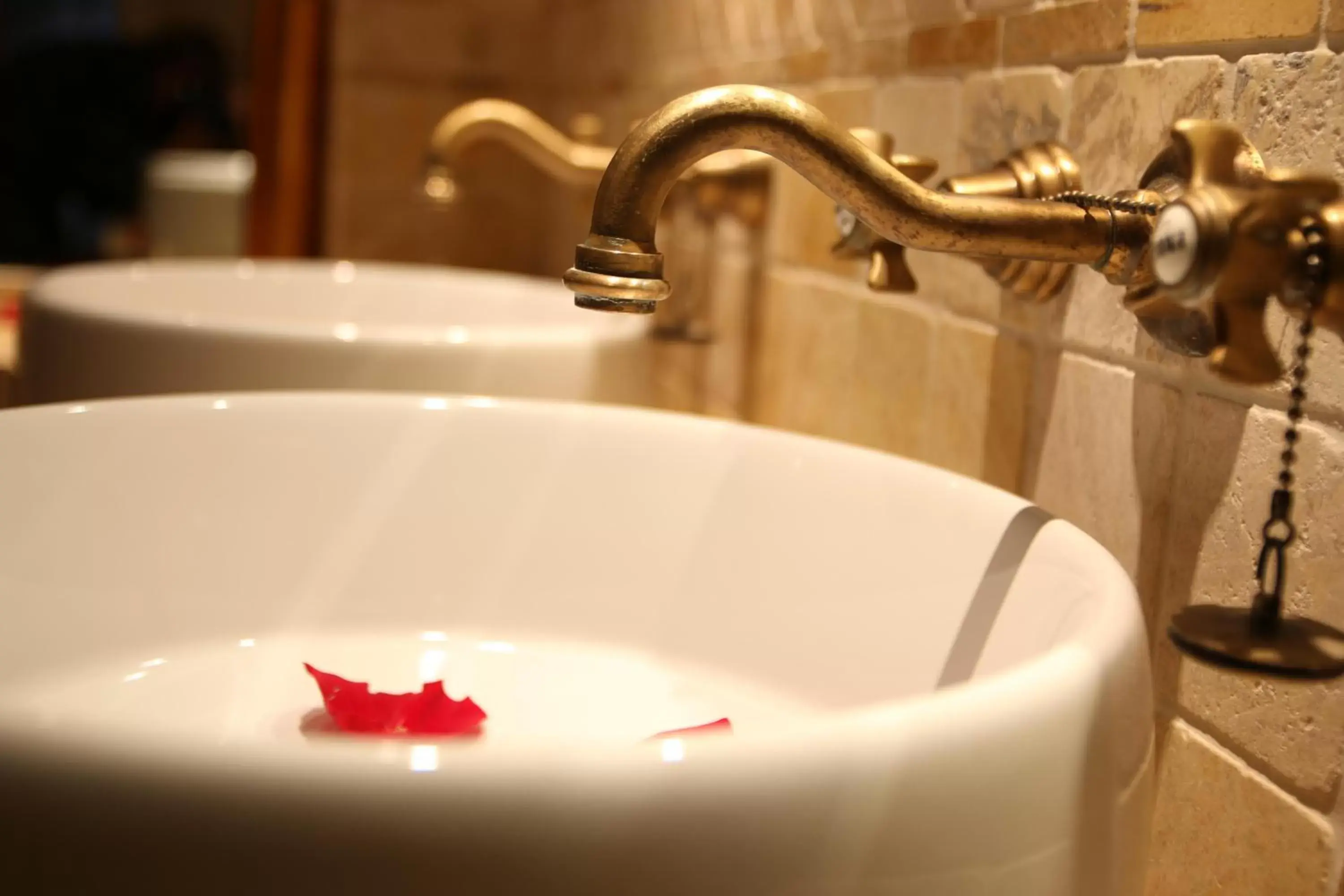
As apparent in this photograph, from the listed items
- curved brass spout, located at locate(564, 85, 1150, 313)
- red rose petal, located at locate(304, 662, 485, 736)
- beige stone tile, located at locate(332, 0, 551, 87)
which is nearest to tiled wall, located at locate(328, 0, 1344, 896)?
curved brass spout, located at locate(564, 85, 1150, 313)

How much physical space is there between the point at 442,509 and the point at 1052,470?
26 centimetres

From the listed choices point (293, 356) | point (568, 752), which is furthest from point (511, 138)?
point (568, 752)

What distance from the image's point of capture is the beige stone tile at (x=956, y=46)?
2.12ft

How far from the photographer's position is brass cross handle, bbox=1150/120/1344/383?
32cm

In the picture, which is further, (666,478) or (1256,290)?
(666,478)

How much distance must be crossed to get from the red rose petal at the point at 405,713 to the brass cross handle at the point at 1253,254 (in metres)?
0.28

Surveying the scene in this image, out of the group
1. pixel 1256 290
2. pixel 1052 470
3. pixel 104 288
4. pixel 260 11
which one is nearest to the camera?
pixel 1256 290

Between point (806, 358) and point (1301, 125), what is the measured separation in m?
0.49

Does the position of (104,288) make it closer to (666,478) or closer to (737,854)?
(666,478)

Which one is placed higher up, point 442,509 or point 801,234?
point 801,234

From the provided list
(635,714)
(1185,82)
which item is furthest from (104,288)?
(1185,82)

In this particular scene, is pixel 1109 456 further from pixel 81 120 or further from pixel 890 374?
pixel 81 120

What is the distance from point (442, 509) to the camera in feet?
1.86

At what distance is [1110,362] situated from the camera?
1.73 feet
